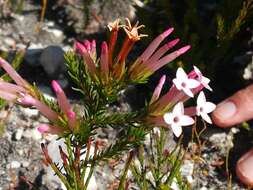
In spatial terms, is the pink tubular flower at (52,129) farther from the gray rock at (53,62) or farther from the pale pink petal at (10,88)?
the gray rock at (53,62)

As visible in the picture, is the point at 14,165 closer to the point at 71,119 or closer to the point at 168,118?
the point at 71,119

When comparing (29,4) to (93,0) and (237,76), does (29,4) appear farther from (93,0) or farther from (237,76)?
(237,76)

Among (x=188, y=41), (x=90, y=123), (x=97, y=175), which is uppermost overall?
(x=90, y=123)

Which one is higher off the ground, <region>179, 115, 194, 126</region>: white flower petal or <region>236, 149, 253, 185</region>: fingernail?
<region>179, 115, 194, 126</region>: white flower petal

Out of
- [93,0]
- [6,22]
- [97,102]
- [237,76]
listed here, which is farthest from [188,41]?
[97,102]

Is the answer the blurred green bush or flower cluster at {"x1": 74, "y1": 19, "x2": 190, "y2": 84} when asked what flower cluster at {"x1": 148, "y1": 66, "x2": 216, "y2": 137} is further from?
the blurred green bush

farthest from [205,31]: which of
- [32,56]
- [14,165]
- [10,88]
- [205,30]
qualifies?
[10,88]

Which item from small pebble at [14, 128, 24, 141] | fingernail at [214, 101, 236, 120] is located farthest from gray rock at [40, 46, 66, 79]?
fingernail at [214, 101, 236, 120]
